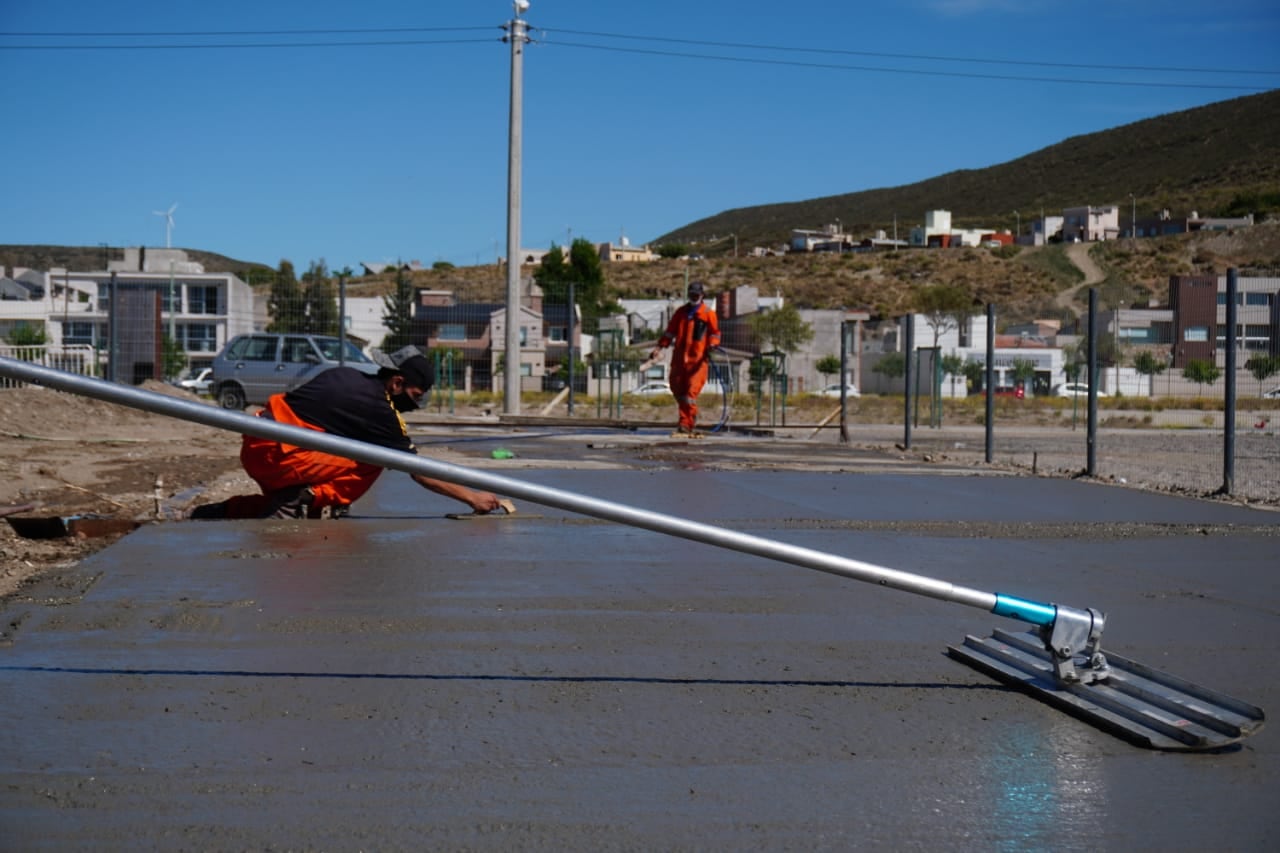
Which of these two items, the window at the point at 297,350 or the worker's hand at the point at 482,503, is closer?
the worker's hand at the point at 482,503

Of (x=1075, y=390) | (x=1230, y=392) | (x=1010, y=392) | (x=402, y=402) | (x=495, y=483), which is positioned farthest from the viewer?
(x=1010, y=392)

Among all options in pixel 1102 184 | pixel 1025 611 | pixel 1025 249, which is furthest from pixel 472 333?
pixel 1102 184

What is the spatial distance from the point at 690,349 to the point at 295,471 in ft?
33.0

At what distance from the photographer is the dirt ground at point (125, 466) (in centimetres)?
702

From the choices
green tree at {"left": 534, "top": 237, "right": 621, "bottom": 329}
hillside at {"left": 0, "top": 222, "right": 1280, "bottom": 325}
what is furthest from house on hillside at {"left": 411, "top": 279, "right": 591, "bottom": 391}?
green tree at {"left": 534, "top": 237, "right": 621, "bottom": 329}

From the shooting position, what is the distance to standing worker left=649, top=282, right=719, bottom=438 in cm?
1672

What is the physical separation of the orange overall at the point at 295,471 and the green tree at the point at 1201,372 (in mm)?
11734

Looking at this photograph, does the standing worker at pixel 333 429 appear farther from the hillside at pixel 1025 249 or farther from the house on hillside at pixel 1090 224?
the house on hillside at pixel 1090 224

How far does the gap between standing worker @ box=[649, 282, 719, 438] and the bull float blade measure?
1218 cm

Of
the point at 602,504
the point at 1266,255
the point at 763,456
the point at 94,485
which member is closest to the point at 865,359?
the point at 1266,255

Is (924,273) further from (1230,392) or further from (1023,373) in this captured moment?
(1230,392)

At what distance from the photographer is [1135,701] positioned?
4.04m

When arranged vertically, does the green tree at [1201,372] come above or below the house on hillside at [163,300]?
below

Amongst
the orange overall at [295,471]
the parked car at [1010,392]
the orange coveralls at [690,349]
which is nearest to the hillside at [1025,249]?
the parked car at [1010,392]
